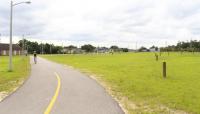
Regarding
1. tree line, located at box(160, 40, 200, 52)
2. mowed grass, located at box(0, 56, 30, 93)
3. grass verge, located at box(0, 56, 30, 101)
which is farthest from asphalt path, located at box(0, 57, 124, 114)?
tree line, located at box(160, 40, 200, 52)

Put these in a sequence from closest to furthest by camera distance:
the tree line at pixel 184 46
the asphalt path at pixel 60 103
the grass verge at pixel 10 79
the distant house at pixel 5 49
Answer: the asphalt path at pixel 60 103 < the grass verge at pixel 10 79 < the tree line at pixel 184 46 < the distant house at pixel 5 49

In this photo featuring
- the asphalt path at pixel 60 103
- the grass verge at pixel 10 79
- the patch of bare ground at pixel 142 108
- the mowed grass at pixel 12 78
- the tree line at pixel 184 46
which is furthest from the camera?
the tree line at pixel 184 46

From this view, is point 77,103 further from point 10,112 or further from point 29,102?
point 10,112

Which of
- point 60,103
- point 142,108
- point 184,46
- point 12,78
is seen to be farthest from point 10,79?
point 184,46

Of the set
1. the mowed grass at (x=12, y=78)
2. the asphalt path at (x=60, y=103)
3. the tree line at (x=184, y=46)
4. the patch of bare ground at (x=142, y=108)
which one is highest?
the tree line at (x=184, y=46)

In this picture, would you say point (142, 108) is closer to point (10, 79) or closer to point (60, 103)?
point (60, 103)

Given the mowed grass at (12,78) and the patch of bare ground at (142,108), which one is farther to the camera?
the mowed grass at (12,78)

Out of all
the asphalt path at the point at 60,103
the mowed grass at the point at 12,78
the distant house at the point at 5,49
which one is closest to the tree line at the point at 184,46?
the distant house at the point at 5,49

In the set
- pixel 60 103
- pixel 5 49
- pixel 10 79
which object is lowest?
pixel 10 79

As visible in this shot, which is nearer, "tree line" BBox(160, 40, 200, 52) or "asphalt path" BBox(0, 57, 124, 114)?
"asphalt path" BBox(0, 57, 124, 114)

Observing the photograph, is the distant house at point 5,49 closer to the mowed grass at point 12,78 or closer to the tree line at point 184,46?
the tree line at point 184,46

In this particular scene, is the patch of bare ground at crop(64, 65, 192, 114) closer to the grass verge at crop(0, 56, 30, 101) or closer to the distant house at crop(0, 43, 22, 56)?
the grass verge at crop(0, 56, 30, 101)

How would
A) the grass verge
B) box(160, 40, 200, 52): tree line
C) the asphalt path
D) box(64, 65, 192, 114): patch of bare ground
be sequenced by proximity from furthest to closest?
box(160, 40, 200, 52): tree line, the grass verge, box(64, 65, 192, 114): patch of bare ground, the asphalt path

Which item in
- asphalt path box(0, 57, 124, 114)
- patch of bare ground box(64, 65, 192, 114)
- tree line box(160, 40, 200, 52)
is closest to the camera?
asphalt path box(0, 57, 124, 114)
